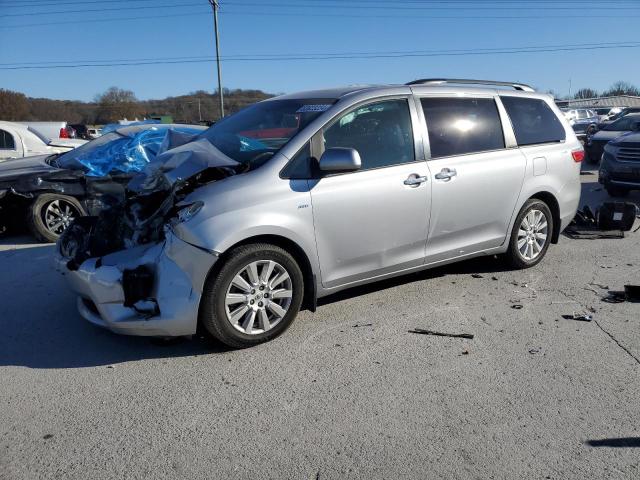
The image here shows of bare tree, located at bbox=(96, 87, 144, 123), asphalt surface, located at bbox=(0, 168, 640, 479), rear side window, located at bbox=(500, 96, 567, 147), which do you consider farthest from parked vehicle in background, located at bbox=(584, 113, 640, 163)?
bare tree, located at bbox=(96, 87, 144, 123)

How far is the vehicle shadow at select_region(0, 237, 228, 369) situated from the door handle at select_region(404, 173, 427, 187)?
6.44ft

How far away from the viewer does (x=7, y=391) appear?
3.36 m

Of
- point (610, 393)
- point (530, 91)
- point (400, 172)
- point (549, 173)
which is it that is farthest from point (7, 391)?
point (530, 91)

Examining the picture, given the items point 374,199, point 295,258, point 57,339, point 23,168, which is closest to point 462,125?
point 374,199

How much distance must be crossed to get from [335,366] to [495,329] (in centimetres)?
140

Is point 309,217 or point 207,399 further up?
point 309,217

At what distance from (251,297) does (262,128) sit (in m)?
1.62

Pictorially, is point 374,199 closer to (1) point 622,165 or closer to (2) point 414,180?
(2) point 414,180

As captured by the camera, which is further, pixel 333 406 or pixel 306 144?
pixel 306 144

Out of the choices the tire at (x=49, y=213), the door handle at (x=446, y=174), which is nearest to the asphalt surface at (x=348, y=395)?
the door handle at (x=446, y=174)

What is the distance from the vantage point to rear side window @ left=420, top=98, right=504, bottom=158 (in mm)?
4627

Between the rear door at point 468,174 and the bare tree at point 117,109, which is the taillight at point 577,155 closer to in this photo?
the rear door at point 468,174

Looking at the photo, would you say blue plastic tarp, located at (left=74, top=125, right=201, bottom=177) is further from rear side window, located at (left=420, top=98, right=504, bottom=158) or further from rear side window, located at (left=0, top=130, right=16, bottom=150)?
rear side window, located at (left=420, top=98, right=504, bottom=158)

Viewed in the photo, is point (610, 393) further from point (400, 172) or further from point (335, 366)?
point (400, 172)
